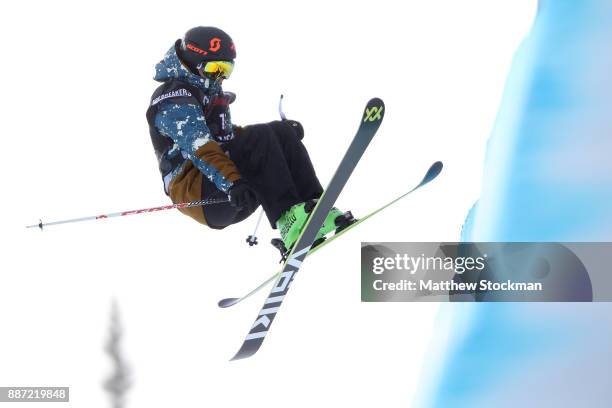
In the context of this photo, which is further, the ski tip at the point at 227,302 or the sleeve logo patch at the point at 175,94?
the ski tip at the point at 227,302

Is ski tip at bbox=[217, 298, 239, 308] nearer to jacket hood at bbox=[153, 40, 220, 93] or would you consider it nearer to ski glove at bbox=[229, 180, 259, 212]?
ski glove at bbox=[229, 180, 259, 212]

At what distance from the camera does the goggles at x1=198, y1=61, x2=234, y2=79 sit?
622 cm

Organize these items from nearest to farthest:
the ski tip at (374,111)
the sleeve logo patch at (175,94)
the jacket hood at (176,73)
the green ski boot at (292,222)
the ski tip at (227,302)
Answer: the ski tip at (374,111)
the green ski boot at (292,222)
the sleeve logo patch at (175,94)
the jacket hood at (176,73)
the ski tip at (227,302)

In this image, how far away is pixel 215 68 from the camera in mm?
6238

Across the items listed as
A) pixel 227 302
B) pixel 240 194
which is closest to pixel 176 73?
pixel 240 194

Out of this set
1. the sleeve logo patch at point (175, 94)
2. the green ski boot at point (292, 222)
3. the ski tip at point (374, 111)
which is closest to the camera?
the ski tip at point (374, 111)

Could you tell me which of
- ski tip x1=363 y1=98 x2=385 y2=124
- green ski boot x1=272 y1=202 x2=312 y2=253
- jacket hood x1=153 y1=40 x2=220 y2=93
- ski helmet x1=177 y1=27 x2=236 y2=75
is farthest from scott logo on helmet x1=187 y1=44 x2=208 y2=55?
ski tip x1=363 y1=98 x2=385 y2=124

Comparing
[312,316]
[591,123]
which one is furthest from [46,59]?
[591,123]

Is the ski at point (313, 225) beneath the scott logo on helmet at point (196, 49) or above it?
beneath

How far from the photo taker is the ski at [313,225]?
18.3 feet

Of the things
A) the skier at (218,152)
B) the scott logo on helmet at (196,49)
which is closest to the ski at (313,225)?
the skier at (218,152)

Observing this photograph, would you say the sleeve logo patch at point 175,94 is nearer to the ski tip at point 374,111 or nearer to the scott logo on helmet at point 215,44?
the scott logo on helmet at point 215,44

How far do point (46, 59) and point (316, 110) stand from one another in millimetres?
3483

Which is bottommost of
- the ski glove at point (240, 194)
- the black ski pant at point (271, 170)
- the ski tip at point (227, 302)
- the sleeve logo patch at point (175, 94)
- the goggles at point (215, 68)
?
the ski tip at point (227, 302)
